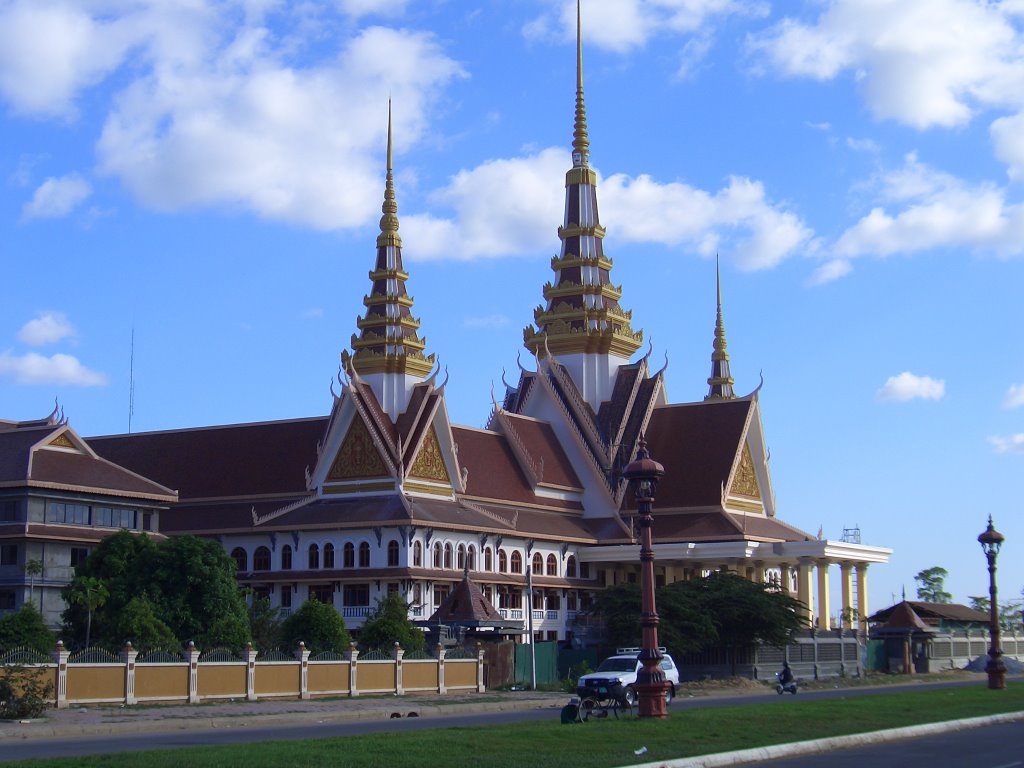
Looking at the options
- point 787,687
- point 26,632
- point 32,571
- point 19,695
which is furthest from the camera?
point 32,571

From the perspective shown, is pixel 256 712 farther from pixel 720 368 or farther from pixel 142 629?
pixel 720 368

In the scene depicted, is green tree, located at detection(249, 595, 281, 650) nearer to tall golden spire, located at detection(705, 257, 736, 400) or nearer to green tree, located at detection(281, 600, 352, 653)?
green tree, located at detection(281, 600, 352, 653)

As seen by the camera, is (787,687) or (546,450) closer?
(787,687)

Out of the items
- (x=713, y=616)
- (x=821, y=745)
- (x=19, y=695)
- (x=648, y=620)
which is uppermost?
(x=648, y=620)

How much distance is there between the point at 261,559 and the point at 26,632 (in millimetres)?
22493

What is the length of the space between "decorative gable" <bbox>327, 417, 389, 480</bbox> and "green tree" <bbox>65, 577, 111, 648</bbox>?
19.5 m

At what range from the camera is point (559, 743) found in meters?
22.3

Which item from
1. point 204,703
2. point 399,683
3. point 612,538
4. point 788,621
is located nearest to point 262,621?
point 399,683

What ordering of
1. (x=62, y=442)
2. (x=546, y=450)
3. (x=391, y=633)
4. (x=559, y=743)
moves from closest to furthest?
(x=559, y=743) < (x=391, y=633) < (x=62, y=442) < (x=546, y=450)

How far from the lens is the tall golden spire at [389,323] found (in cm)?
6900

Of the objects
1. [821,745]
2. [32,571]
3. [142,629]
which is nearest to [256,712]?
[142,629]

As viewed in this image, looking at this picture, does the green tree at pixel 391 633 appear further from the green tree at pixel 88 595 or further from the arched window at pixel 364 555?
the arched window at pixel 364 555

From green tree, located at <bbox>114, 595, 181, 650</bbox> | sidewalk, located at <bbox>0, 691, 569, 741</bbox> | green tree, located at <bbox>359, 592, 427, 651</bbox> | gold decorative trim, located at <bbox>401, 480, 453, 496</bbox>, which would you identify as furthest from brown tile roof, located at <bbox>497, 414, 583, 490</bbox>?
green tree, located at <bbox>114, 595, 181, 650</bbox>

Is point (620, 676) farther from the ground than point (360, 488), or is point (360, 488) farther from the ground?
point (360, 488)
